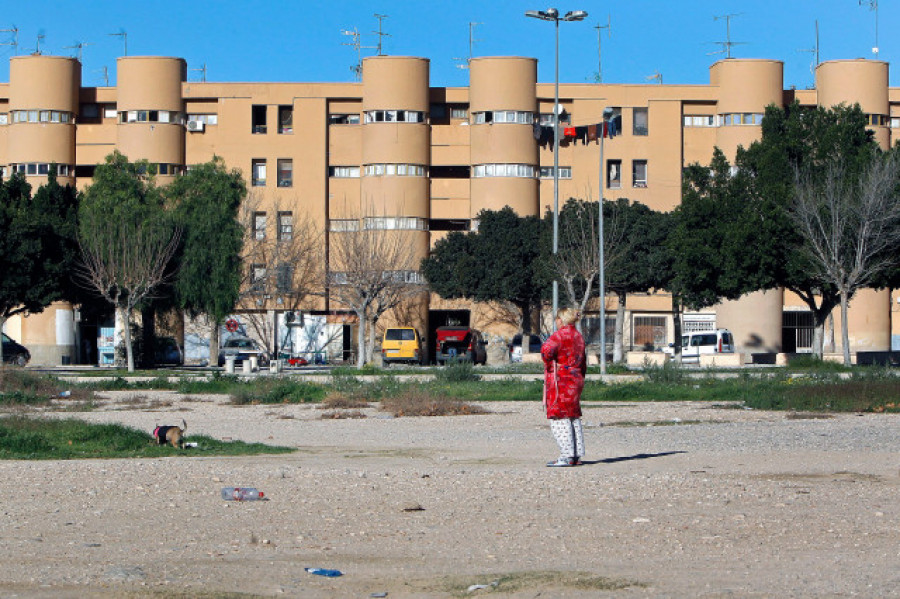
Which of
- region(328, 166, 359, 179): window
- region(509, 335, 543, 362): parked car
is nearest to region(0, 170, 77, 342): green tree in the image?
region(328, 166, 359, 179): window

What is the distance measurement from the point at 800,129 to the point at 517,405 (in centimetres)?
3048

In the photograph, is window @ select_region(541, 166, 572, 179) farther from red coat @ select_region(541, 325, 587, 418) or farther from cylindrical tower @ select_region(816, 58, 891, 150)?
red coat @ select_region(541, 325, 587, 418)

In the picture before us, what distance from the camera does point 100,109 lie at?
240 feet

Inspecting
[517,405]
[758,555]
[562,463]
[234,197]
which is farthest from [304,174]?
[758,555]

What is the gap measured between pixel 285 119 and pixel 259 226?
755cm

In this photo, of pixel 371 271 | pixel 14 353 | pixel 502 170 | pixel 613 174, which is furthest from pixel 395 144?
pixel 14 353

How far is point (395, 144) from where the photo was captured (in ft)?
228

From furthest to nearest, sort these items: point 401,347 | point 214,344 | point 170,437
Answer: point 214,344
point 401,347
point 170,437

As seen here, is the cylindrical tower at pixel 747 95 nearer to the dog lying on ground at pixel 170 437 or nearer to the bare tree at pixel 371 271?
the bare tree at pixel 371 271

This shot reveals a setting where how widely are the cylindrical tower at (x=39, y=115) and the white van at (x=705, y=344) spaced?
3790 centimetres

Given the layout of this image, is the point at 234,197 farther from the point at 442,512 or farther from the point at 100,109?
the point at 442,512

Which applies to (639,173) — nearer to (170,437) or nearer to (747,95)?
(747,95)

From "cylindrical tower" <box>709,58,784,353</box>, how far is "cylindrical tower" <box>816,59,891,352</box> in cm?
341

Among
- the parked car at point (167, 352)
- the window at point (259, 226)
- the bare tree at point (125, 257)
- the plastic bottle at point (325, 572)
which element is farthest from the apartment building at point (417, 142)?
the plastic bottle at point (325, 572)
